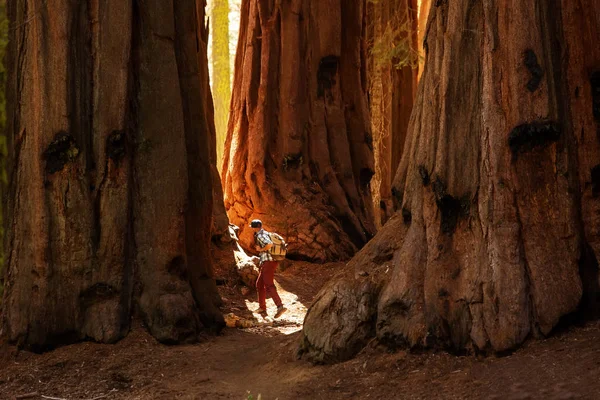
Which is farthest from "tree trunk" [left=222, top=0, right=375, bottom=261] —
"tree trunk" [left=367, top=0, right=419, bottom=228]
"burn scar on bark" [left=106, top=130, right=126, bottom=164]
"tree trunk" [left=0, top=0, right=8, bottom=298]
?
"tree trunk" [left=0, top=0, right=8, bottom=298]

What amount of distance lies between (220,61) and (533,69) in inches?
798

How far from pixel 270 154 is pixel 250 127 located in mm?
646

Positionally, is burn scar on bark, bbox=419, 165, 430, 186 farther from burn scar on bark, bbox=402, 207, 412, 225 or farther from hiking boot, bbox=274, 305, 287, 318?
hiking boot, bbox=274, 305, 287, 318

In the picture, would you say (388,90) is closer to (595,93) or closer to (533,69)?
(595,93)

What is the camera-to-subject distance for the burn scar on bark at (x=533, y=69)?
21.2 ft

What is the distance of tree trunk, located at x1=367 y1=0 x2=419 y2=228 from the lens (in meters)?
18.7

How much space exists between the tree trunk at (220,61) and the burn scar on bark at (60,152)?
673 inches

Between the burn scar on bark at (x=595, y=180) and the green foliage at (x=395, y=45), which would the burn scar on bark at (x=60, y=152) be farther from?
the green foliage at (x=395, y=45)

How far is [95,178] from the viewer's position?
28.0ft

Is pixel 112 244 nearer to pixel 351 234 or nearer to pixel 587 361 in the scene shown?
pixel 587 361

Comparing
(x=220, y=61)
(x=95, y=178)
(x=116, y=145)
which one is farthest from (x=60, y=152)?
(x=220, y=61)

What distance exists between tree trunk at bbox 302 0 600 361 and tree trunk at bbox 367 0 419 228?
11459 mm

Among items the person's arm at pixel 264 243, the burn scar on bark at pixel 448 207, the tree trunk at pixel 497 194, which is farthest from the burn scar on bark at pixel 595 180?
the person's arm at pixel 264 243

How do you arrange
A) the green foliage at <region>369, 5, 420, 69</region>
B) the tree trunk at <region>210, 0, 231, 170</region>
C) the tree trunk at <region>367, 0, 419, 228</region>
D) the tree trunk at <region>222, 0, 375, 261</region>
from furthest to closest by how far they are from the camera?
1. the tree trunk at <region>210, 0, 231, 170</region>
2. the tree trunk at <region>367, 0, 419, 228</region>
3. the green foliage at <region>369, 5, 420, 69</region>
4. the tree trunk at <region>222, 0, 375, 261</region>
